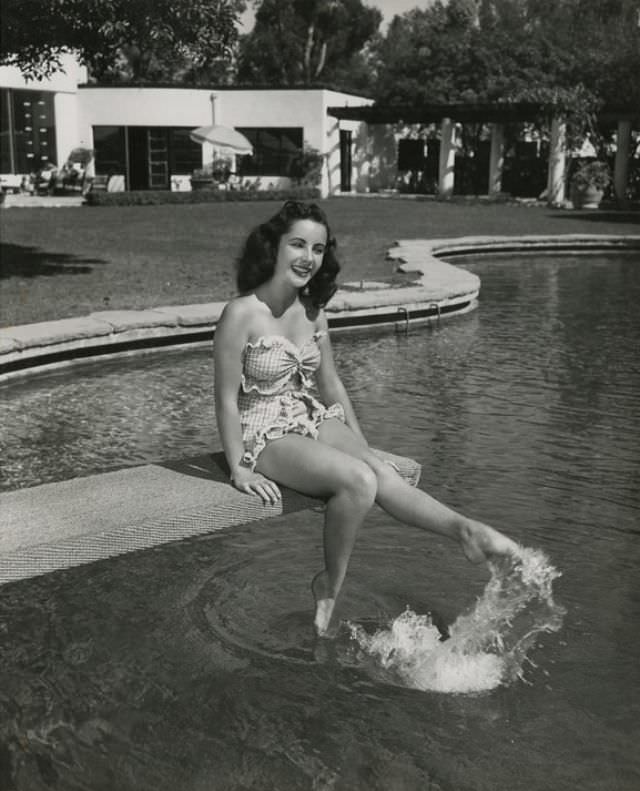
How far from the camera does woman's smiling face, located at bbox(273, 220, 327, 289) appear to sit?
13.1ft

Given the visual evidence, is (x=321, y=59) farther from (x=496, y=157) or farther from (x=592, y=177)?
(x=592, y=177)

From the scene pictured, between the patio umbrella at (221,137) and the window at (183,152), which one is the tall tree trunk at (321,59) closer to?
the window at (183,152)

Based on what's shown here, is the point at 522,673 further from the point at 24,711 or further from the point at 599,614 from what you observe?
the point at 24,711

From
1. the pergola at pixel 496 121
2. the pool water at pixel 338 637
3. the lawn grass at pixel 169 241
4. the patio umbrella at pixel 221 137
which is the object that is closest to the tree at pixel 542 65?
the pergola at pixel 496 121

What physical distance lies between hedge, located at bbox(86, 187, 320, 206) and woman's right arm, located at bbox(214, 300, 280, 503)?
25.3 m

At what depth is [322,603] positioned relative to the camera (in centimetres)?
388

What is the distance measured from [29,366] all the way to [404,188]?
106 feet

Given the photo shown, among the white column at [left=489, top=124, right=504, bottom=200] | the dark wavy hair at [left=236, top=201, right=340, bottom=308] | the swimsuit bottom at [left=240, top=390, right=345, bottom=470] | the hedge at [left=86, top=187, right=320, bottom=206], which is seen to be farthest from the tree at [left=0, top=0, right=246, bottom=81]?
the white column at [left=489, top=124, right=504, bottom=200]

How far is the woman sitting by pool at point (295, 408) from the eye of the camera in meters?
3.72

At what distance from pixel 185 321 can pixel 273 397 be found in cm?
550

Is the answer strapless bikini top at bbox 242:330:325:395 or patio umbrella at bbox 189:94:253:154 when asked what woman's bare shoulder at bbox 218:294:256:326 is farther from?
patio umbrella at bbox 189:94:253:154

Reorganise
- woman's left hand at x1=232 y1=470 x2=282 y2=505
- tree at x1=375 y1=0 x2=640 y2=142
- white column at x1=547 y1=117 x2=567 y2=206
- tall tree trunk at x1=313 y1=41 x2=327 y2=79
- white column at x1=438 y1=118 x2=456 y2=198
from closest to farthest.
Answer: woman's left hand at x1=232 y1=470 x2=282 y2=505
tree at x1=375 y1=0 x2=640 y2=142
white column at x1=547 y1=117 x2=567 y2=206
white column at x1=438 y1=118 x2=456 y2=198
tall tree trunk at x1=313 y1=41 x2=327 y2=79

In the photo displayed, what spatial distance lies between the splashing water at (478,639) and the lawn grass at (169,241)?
6521 mm

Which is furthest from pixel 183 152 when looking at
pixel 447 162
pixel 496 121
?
pixel 496 121
